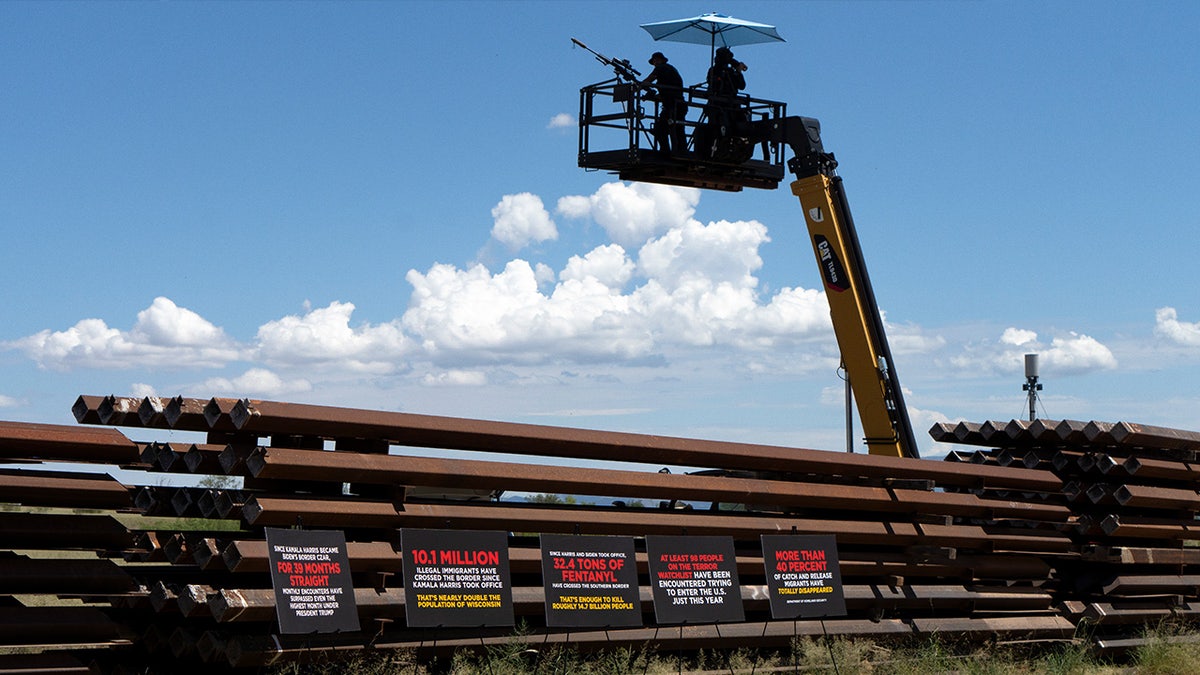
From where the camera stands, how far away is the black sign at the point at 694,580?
420 inches

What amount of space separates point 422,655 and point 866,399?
8.19 metres

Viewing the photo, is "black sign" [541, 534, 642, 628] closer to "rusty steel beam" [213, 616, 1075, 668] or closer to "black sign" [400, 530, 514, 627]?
"black sign" [400, 530, 514, 627]

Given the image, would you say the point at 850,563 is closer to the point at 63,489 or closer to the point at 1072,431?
the point at 1072,431

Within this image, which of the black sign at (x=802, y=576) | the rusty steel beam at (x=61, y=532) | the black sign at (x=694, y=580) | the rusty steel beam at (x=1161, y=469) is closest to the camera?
the rusty steel beam at (x=61, y=532)

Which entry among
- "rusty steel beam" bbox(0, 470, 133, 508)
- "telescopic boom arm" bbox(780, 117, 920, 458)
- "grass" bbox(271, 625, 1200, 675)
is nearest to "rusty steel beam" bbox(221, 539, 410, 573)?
"grass" bbox(271, 625, 1200, 675)

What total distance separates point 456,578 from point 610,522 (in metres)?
2.03

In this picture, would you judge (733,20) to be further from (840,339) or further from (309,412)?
(309,412)

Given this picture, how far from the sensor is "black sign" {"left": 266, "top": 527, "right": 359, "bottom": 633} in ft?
29.8

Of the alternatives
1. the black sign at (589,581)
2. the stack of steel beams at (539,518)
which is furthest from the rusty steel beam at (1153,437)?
the black sign at (589,581)

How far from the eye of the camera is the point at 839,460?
43.4ft

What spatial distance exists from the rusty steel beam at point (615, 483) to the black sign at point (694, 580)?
91cm

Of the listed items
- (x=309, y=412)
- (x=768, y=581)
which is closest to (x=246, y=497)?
(x=309, y=412)

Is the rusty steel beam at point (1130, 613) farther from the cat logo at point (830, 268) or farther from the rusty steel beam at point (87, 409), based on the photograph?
the rusty steel beam at point (87, 409)

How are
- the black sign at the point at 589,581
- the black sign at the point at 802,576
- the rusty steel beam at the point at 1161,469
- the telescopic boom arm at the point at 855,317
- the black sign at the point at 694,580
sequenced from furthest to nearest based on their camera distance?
the telescopic boom arm at the point at 855,317 < the rusty steel beam at the point at 1161,469 < the black sign at the point at 802,576 < the black sign at the point at 694,580 < the black sign at the point at 589,581
